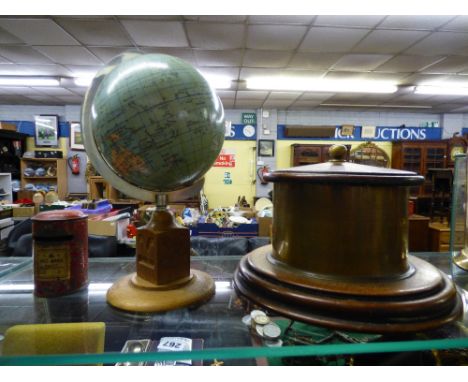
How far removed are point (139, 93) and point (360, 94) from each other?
518cm

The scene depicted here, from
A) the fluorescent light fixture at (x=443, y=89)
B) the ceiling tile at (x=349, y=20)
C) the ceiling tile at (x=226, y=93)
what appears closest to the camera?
the ceiling tile at (x=349, y=20)

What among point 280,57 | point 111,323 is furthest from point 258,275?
point 280,57

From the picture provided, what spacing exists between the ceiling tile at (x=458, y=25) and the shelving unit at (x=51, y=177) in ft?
21.4

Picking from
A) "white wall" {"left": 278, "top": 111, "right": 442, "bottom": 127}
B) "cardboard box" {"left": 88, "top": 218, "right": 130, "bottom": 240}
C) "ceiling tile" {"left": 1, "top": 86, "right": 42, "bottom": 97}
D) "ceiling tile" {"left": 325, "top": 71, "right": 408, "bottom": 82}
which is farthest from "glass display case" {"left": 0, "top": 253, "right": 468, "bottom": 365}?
"white wall" {"left": 278, "top": 111, "right": 442, "bottom": 127}

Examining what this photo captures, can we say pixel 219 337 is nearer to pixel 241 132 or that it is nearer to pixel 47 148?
pixel 241 132

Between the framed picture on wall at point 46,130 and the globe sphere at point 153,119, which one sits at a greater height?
the framed picture on wall at point 46,130

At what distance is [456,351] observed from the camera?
59 centimetres

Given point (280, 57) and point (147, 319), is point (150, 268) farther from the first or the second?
point (280, 57)

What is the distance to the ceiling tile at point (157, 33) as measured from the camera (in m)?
2.66

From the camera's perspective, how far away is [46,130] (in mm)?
6137

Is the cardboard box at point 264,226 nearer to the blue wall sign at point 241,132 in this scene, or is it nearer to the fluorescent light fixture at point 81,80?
the fluorescent light fixture at point 81,80

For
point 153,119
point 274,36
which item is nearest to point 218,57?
point 274,36

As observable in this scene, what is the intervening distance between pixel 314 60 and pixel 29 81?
4218 millimetres

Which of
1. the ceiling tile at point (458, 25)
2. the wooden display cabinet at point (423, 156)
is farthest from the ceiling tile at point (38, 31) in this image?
the wooden display cabinet at point (423, 156)
